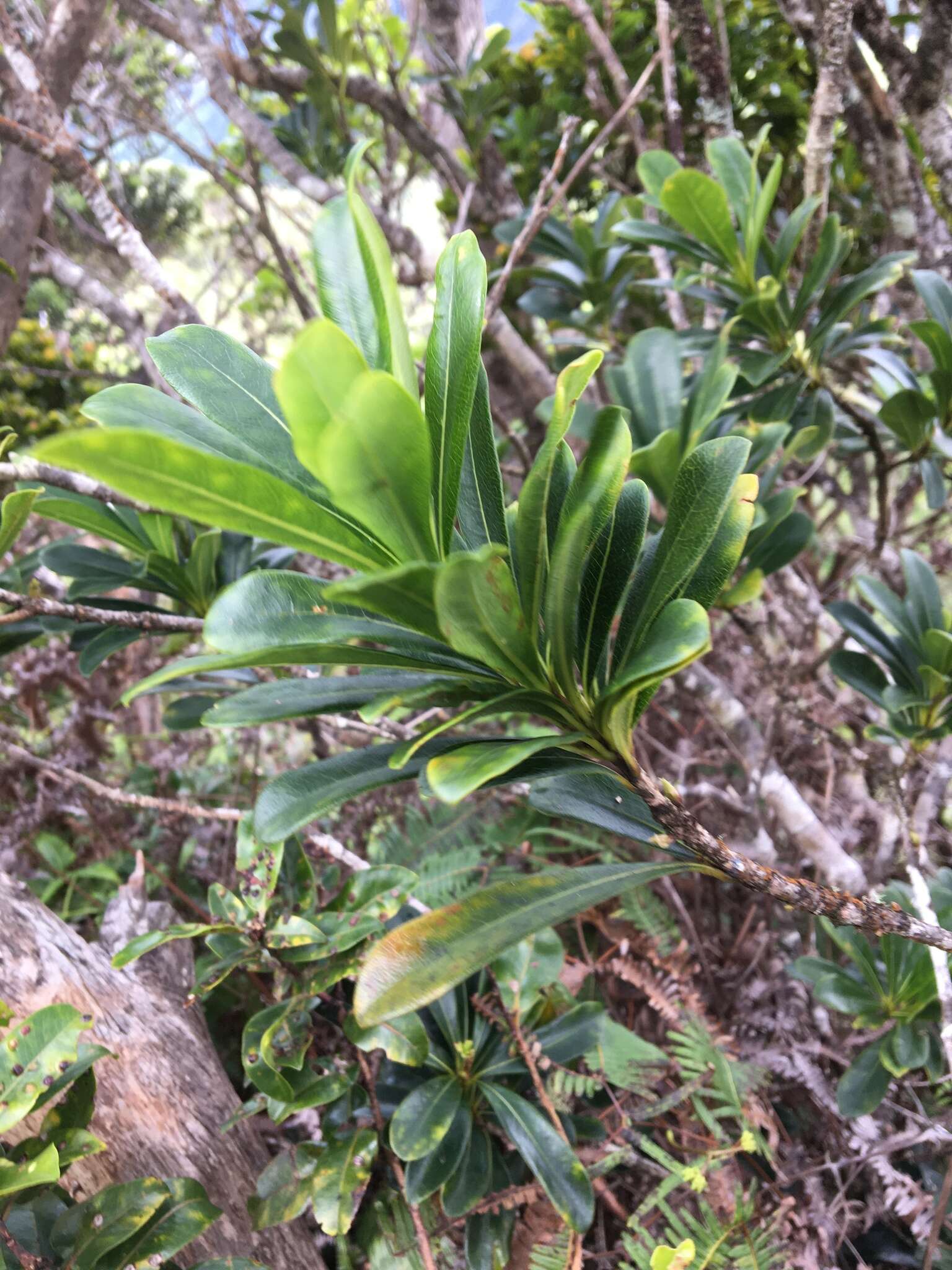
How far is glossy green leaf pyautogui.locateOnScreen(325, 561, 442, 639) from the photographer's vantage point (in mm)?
441

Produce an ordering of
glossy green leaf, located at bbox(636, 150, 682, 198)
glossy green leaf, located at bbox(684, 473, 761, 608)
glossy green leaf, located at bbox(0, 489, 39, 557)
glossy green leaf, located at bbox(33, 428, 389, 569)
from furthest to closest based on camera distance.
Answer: glossy green leaf, located at bbox(636, 150, 682, 198) < glossy green leaf, located at bbox(0, 489, 39, 557) < glossy green leaf, located at bbox(684, 473, 761, 608) < glossy green leaf, located at bbox(33, 428, 389, 569)

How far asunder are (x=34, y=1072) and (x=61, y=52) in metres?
2.64

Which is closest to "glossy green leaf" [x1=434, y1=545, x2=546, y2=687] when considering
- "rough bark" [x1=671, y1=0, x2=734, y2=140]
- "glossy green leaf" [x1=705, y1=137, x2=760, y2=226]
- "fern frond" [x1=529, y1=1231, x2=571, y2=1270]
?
"fern frond" [x1=529, y1=1231, x2=571, y2=1270]

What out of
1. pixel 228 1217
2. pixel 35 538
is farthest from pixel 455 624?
pixel 35 538

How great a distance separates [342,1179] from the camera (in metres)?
0.98

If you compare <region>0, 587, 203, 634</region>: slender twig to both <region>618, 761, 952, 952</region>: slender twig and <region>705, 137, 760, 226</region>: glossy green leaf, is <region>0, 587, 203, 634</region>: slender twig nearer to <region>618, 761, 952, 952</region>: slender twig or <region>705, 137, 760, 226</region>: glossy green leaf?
<region>618, 761, 952, 952</region>: slender twig

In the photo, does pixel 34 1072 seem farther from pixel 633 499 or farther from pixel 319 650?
pixel 633 499

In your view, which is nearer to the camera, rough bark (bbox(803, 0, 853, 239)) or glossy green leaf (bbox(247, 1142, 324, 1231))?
glossy green leaf (bbox(247, 1142, 324, 1231))

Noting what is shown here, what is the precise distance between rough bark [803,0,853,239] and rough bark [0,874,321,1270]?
1.73 metres

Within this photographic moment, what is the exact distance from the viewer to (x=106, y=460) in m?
0.40

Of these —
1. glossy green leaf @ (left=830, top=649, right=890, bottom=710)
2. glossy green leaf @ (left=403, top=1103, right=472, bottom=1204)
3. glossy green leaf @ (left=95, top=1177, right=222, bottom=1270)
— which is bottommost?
glossy green leaf @ (left=403, top=1103, right=472, bottom=1204)

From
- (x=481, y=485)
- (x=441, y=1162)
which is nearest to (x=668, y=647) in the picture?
(x=481, y=485)

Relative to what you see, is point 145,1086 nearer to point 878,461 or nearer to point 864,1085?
point 864,1085

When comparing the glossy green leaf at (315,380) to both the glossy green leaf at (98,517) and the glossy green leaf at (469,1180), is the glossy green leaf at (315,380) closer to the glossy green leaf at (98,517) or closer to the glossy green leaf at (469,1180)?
the glossy green leaf at (98,517)
